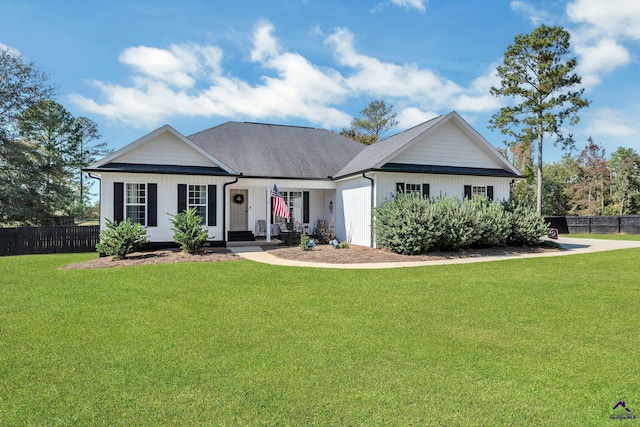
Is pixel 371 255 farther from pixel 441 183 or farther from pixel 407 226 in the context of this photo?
pixel 441 183

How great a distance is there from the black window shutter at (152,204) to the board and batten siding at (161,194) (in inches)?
4.3

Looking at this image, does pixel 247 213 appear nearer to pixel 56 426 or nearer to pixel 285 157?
pixel 285 157

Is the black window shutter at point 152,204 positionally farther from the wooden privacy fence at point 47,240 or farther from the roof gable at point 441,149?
the roof gable at point 441,149

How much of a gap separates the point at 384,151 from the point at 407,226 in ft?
15.6

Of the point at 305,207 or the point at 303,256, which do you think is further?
the point at 305,207

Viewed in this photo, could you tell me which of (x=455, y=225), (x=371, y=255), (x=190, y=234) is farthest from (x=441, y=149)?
(x=190, y=234)

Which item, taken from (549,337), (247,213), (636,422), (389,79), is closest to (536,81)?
(389,79)

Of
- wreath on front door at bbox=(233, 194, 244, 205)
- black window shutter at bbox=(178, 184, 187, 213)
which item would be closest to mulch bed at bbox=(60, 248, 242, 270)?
black window shutter at bbox=(178, 184, 187, 213)

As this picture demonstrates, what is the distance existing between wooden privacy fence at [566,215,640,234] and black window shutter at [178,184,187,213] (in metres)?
28.0

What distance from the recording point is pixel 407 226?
13.4 meters

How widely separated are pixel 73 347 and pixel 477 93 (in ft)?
106

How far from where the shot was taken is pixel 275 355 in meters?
4.34

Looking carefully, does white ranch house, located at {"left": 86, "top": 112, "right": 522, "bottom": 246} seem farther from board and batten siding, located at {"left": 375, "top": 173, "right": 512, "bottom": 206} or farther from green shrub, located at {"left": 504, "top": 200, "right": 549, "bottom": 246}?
green shrub, located at {"left": 504, "top": 200, "right": 549, "bottom": 246}

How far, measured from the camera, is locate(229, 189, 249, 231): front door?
18672mm
